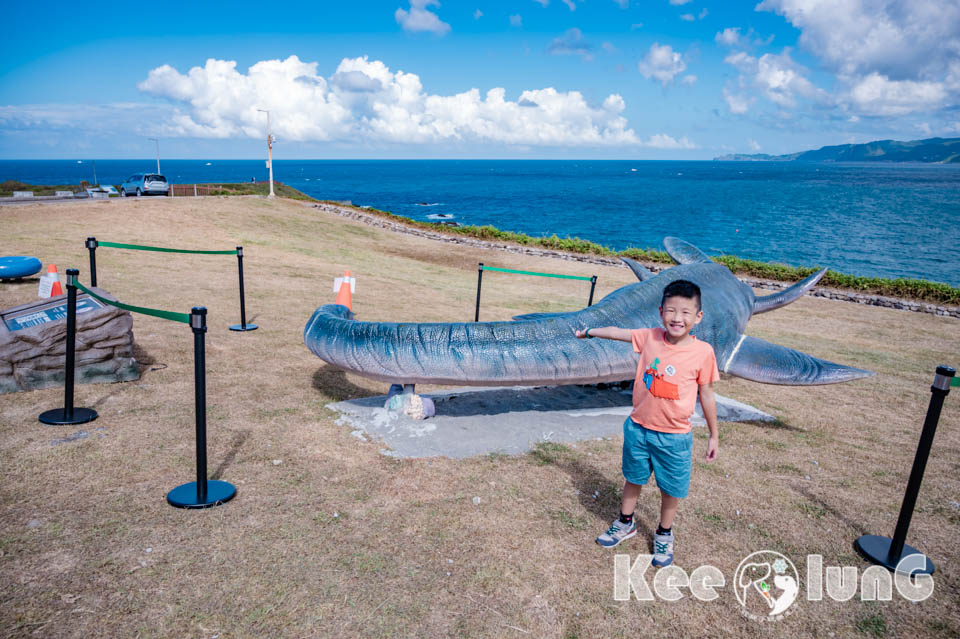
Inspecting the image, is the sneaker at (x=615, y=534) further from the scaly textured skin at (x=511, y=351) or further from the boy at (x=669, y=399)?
the scaly textured skin at (x=511, y=351)

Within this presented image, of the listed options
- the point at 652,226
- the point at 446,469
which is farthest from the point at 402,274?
the point at 652,226

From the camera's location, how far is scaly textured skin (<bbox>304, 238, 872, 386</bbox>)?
15.9 ft

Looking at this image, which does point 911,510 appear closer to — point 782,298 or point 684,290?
point 684,290

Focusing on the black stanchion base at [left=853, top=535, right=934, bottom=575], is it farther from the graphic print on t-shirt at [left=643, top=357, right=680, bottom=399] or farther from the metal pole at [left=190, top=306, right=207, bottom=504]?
the metal pole at [left=190, top=306, right=207, bottom=504]

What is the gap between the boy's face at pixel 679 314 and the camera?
3318 millimetres

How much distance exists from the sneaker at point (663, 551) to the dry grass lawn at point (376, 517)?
0.15m

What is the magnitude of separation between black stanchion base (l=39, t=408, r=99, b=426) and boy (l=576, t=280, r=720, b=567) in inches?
189

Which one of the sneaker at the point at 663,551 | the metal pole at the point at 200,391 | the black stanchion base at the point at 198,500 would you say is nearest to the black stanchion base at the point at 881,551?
the sneaker at the point at 663,551

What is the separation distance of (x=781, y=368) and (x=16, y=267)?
40.8ft

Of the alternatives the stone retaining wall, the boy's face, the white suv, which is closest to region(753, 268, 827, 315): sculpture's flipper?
the boy's face

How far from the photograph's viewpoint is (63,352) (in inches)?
245

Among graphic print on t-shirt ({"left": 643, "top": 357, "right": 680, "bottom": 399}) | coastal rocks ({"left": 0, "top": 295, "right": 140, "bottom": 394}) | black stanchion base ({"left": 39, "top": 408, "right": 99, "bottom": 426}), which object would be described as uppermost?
Answer: graphic print on t-shirt ({"left": 643, "top": 357, "right": 680, "bottom": 399})

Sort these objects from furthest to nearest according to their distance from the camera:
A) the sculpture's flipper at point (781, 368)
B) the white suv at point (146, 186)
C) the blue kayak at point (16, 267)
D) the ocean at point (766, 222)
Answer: the ocean at point (766, 222)
the white suv at point (146, 186)
the blue kayak at point (16, 267)
the sculpture's flipper at point (781, 368)

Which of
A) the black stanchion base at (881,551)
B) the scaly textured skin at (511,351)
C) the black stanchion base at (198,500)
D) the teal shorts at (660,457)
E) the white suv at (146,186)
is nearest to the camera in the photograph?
the teal shorts at (660,457)
